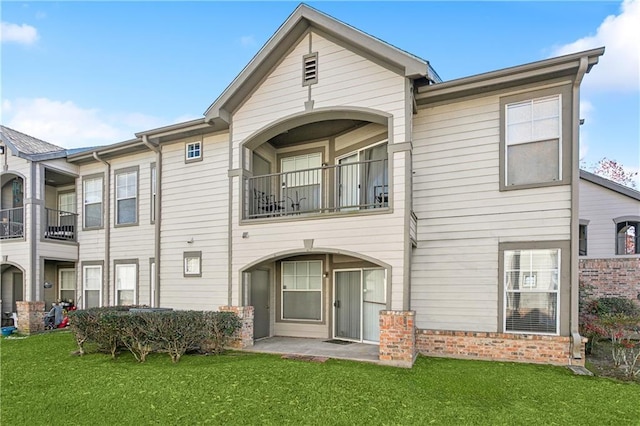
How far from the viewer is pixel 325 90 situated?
8734 mm

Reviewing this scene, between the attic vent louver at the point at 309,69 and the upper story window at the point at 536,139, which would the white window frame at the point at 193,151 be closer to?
the attic vent louver at the point at 309,69

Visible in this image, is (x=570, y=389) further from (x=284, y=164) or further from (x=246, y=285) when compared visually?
(x=284, y=164)

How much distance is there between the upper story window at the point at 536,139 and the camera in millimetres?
7613

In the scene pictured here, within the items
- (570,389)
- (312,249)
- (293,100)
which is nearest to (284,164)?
(293,100)

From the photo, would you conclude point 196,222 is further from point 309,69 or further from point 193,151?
point 309,69

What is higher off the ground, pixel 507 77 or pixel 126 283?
pixel 507 77

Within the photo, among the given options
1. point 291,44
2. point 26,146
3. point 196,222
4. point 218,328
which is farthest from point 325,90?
point 26,146

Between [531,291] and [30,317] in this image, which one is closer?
[531,291]

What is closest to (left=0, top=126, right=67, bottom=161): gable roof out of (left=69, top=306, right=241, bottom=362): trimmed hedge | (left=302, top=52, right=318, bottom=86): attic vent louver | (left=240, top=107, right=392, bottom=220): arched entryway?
(left=69, top=306, right=241, bottom=362): trimmed hedge

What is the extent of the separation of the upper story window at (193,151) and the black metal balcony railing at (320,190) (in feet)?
6.58

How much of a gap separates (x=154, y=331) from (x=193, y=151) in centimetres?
537

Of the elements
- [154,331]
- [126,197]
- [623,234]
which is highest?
[126,197]

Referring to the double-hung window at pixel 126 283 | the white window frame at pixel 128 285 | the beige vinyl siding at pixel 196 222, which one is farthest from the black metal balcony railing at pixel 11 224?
the beige vinyl siding at pixel 196 222

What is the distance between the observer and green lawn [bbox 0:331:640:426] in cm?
500
